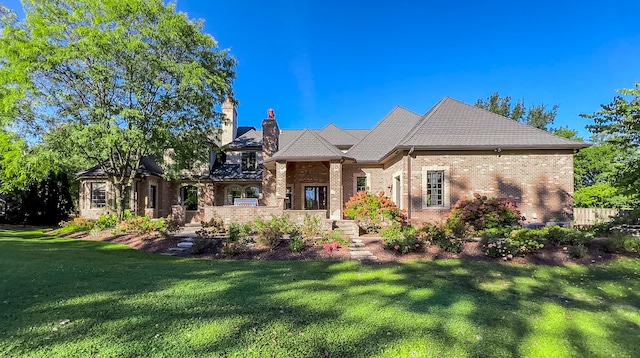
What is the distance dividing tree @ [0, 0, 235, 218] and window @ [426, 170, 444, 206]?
10738mm

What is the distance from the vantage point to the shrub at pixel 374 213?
13203mm

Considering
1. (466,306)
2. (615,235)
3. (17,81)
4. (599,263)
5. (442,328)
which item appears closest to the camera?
(442,328)

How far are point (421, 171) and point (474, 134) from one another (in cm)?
307

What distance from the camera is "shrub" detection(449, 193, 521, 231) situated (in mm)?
11594

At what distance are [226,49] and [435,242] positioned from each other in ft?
47.5

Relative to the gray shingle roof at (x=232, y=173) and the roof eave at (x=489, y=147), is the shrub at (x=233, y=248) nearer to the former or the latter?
the roof eave at (x=489, y=147)

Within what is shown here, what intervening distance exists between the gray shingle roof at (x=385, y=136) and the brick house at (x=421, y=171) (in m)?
0.06

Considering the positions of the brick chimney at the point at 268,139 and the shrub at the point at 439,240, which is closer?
the shrub at the point at 439,240

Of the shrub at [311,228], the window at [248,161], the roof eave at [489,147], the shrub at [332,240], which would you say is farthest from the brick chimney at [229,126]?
the shrub at [332,240]

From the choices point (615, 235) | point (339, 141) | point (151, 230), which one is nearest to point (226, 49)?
point (339, 141)

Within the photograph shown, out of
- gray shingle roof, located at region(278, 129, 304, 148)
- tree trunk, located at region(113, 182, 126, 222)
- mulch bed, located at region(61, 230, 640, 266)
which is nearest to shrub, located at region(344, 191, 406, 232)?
mulch bed, located at region(61, 230, 640, 266)

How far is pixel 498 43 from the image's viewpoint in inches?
673

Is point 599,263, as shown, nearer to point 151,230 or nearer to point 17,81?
point 151,230

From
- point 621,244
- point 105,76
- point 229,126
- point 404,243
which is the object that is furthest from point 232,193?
point 621,244
